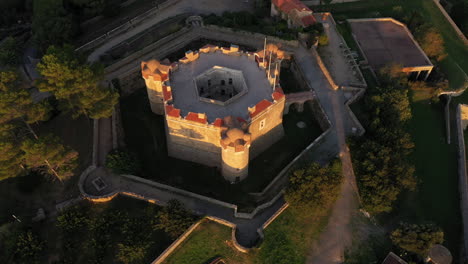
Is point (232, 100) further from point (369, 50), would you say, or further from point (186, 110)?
point (369, 50)

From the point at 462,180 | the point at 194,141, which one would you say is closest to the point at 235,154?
the point at 194,141

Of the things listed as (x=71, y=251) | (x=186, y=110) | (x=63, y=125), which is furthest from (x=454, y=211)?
(x=63, y=125)

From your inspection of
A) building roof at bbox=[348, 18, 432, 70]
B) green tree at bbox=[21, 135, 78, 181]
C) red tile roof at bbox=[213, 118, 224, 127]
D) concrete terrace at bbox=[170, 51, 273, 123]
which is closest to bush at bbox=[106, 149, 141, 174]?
green tree at bbox=[21, 135, 78, 181]

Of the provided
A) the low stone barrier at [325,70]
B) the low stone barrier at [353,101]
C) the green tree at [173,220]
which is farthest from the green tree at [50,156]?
the low stone barrier at [325,70]

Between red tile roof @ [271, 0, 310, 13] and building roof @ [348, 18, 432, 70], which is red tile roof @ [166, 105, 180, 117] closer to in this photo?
red tile roof @ [271, 0, 310, 13]

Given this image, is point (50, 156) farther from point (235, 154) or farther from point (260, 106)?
point (260, 106)
